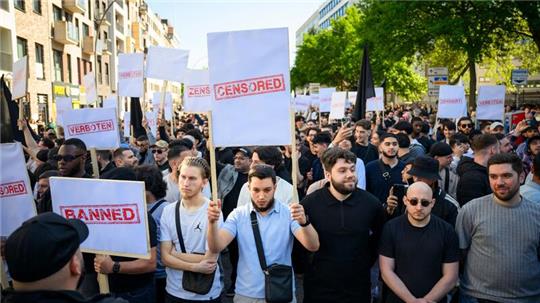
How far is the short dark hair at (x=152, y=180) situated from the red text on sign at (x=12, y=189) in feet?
2.96

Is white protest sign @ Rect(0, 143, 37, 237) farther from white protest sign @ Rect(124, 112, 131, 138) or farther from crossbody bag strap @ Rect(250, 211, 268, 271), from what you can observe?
white protest sign @ Rect(124, 112, 131, 138)

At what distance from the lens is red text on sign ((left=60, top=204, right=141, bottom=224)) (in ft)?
11.1

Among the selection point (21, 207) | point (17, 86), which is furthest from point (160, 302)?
point (17, 86)

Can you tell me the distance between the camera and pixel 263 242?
3668 mm

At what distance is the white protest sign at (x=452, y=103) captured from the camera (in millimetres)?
10734

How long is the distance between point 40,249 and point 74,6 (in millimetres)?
36426

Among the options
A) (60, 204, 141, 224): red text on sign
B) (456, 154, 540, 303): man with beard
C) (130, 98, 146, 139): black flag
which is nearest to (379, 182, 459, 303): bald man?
(456, 154, 540, 303): man with beard

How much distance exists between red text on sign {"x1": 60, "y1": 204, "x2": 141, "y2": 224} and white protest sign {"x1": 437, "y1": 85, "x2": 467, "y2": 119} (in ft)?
28.8

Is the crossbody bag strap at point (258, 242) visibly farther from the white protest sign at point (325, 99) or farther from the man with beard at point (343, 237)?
the white protest sign at point (325, 99)

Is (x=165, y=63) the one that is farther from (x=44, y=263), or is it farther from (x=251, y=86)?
(x=44, y=263)

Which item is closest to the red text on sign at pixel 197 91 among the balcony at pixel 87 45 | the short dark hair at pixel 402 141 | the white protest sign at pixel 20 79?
the white protest sign at pixel 20 79

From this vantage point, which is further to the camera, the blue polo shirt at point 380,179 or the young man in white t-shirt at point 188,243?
the blue polo shirt at point 380,179

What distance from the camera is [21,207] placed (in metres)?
3.99

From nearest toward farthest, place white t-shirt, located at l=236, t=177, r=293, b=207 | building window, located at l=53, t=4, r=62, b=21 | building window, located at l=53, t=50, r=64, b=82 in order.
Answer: white t-shirt, located at l=236, t=177, r=293, b=207 < building window, located at l=53, t=50, r=64, b=82 < building window, located at l=53, t=4, r=62, b=21
